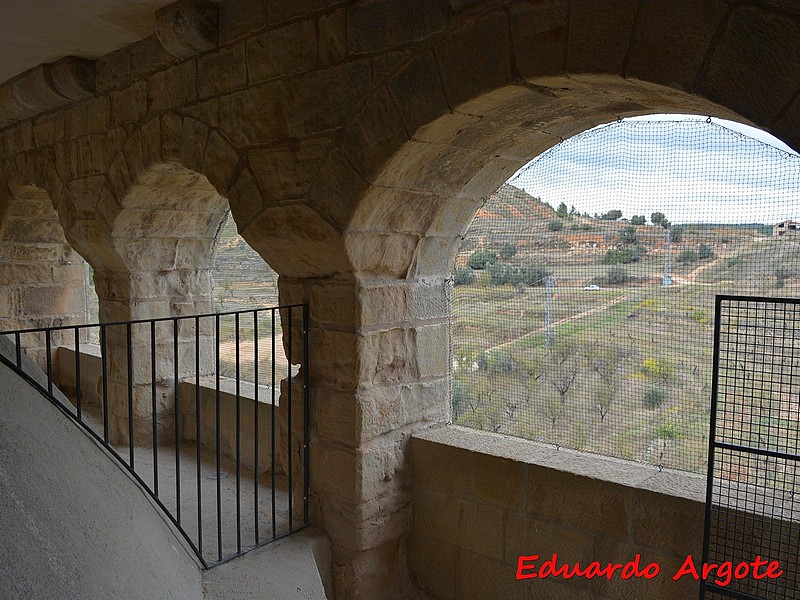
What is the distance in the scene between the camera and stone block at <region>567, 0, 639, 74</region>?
5.71ft

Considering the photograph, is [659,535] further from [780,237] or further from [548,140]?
[548,140]

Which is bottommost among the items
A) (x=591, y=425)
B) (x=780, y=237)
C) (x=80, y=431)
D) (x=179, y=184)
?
(x=591, y=425)

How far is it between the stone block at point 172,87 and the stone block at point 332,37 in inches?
34.0

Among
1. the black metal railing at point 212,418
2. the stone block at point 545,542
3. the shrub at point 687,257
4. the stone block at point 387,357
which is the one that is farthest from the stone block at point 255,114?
the stone block at point 545,542

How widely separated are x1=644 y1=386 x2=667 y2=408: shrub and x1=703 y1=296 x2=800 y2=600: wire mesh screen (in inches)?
10.1

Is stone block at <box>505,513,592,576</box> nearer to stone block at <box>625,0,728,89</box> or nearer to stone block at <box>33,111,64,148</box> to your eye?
stone block at <box>625,0,728,89</box>

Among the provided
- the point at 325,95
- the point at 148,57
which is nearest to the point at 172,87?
the point at 148,57

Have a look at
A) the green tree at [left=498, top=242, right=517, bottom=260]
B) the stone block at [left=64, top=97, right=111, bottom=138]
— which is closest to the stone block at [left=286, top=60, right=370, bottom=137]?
the green tree at [left=498, top=242, right=517, bottom=260]

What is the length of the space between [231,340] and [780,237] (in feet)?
11.9

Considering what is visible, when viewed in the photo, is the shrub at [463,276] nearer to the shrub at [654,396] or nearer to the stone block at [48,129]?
the shrub at [654,396]

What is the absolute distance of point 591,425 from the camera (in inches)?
104

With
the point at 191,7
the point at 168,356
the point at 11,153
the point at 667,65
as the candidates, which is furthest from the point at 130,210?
the point at 667,65

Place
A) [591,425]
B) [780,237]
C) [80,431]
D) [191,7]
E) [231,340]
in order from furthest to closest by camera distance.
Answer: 1. [231,340]
2. [191,7]
3. [591,425]
4. [780,237]
5. [80,431]

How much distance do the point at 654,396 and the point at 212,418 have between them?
2.80 metres
